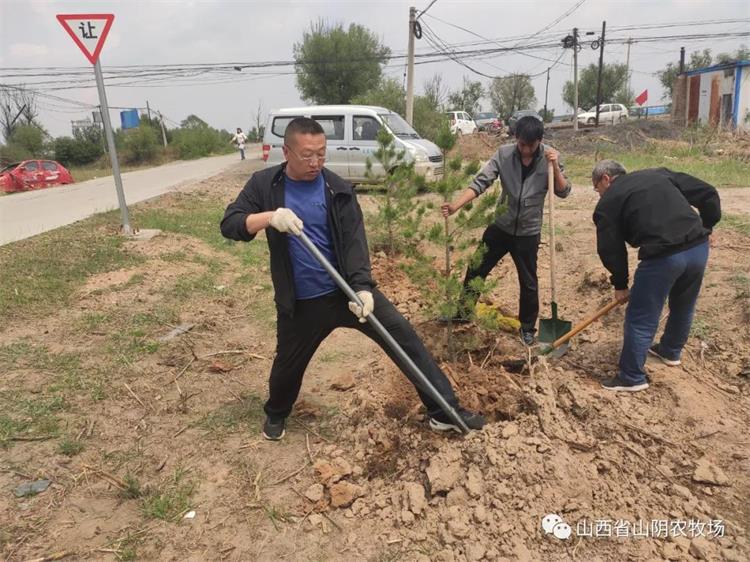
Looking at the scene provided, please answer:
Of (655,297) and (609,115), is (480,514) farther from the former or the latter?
(609,115)

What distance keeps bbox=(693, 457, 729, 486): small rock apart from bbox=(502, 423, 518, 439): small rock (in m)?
0.83

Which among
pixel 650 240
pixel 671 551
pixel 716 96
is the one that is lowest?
pixel 671 551

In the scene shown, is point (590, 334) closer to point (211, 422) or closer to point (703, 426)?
point (703, 426)

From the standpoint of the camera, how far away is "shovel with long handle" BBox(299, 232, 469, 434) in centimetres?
235

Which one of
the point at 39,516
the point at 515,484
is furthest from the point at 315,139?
the point at 39,516

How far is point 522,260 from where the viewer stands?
369 centimetres

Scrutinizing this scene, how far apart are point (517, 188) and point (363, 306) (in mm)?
1685

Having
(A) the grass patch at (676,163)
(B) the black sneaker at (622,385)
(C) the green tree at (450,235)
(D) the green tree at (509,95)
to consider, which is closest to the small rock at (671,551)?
(B) the black sneaker at (622,385)

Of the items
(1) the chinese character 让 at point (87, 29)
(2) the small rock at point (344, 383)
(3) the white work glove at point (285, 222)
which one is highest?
(1) the chinese character 让 at point (87, 29)

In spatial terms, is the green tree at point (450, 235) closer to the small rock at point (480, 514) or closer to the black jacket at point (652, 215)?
the black jacket at point (652, 215)

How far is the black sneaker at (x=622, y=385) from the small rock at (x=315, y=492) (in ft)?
6.09

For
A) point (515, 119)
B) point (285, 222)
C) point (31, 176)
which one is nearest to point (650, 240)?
point (285, 222)

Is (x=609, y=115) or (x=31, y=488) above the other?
(x=609, y=115)

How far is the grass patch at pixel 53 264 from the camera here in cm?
468
